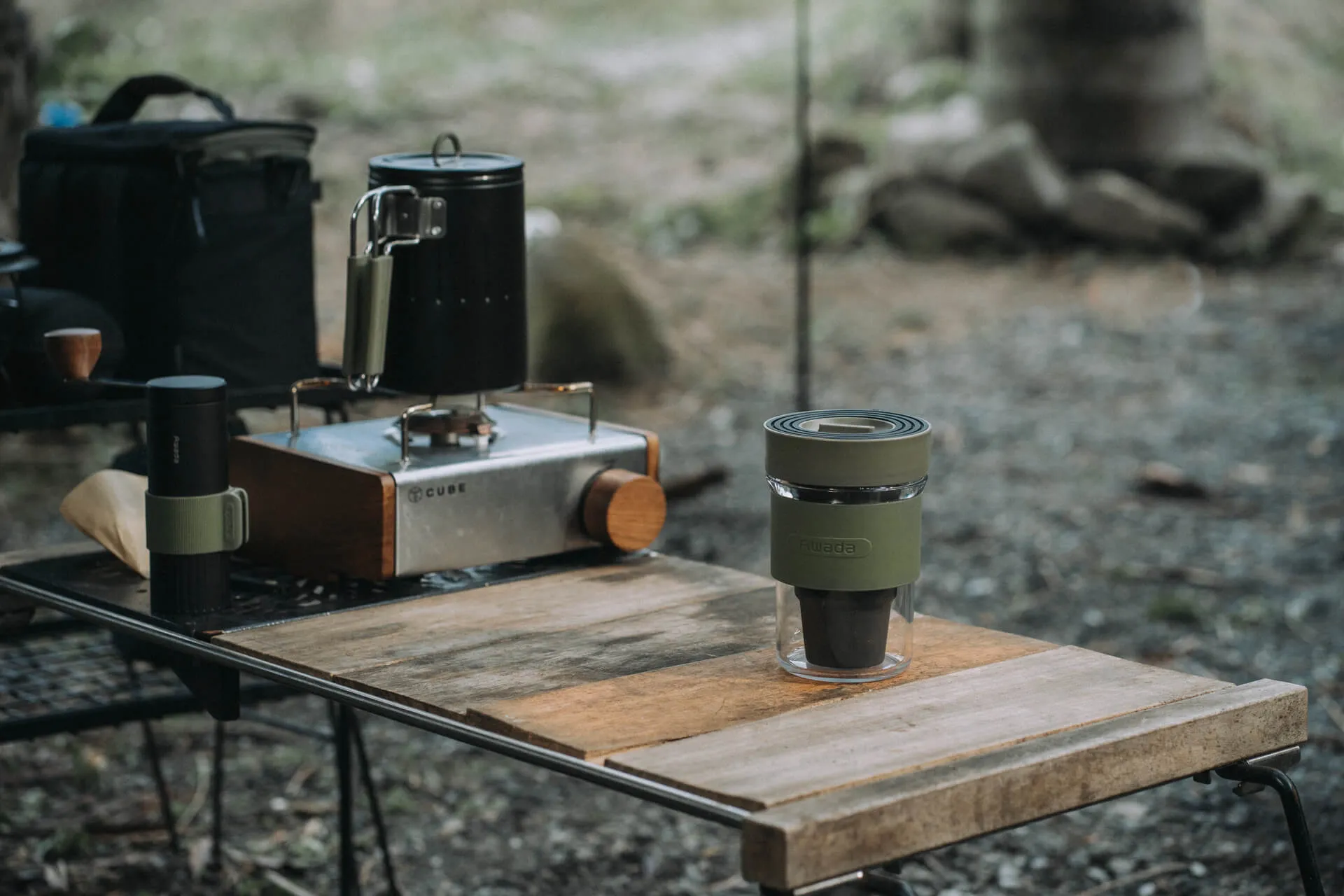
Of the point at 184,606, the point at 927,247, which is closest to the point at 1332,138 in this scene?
the point at 927,247

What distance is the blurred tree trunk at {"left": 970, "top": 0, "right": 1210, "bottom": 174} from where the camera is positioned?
29.8ft

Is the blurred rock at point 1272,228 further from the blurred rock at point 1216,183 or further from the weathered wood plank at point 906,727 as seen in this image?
the weathered wood plank at point 906,727

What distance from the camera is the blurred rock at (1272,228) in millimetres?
8695

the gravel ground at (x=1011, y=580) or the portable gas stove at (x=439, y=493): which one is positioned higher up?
the portable gas stove at (x=439, y=493)

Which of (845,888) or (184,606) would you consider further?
(845,888)

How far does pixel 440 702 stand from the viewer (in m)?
1.59

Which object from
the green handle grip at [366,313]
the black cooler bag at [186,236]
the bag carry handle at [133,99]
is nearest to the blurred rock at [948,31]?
the bag carry handle at [133,99]

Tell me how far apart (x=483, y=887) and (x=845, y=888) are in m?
0.88

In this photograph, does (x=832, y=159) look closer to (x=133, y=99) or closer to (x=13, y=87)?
(x=13, y=87)

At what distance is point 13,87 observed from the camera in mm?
4812

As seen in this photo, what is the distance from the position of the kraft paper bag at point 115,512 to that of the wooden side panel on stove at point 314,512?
115 mm

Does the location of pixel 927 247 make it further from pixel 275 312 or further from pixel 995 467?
pixel 275 312

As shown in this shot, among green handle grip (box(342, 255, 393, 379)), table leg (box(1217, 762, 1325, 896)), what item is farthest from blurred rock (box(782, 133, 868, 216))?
table leg (box(1217, 762, 1325, 896))

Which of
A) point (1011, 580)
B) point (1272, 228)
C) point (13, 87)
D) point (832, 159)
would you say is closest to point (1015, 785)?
point (1011, 580)
